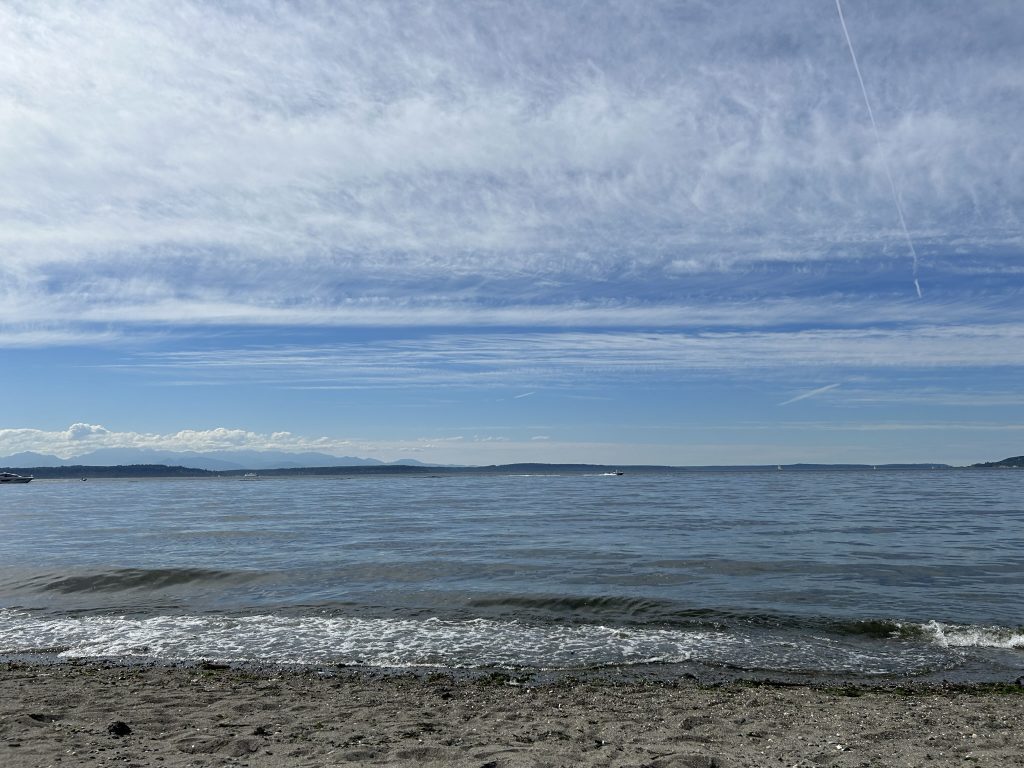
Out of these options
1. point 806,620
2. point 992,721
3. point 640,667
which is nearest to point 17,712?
point 640,667

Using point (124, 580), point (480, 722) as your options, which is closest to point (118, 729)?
point (480, 722)

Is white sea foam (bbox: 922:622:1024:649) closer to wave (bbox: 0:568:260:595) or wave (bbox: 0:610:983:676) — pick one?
Result: wave (bbox: 0:610:983:676)

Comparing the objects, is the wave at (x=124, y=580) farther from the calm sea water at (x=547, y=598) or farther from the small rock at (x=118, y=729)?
the small rock at (x=118, y=729)

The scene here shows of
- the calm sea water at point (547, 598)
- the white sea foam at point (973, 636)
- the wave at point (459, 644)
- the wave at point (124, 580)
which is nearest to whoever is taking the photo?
the wave at point (459, 644)

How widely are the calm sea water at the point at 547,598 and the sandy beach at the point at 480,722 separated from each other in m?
1.81

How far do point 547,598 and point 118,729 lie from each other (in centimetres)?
1205

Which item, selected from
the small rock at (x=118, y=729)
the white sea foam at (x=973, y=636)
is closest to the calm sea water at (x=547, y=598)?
the white sea foam at (x=973, y=636)

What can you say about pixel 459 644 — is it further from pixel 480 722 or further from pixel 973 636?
pixel 973 636

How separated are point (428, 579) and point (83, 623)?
372 inches

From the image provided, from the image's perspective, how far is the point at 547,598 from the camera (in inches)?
774

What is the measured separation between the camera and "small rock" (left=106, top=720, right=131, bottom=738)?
9.17 metres

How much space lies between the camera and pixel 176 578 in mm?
24156

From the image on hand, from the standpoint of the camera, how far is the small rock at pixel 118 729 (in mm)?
9172

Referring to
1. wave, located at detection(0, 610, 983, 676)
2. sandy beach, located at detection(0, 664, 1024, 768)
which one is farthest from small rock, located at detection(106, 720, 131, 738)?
wave, located at detection(0, 610, 983, 676)
